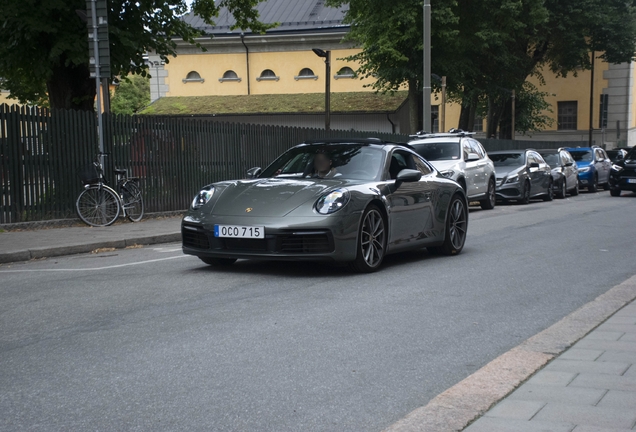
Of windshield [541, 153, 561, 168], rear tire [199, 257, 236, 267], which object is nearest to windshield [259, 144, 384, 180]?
rear tire [199, 257, 236, 267]

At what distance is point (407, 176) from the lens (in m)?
9.27

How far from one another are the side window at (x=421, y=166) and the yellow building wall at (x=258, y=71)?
147 ft

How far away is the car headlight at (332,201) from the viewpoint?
8.38 m

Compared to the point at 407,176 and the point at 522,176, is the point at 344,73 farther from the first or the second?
the point at 407,176

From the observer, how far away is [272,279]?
8289mm

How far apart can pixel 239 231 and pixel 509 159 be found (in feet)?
60.3

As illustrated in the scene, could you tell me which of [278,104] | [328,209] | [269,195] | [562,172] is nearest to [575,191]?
[562,172]

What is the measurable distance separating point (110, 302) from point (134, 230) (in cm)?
720

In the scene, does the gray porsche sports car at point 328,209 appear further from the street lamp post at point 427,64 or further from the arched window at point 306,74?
the arched window at point 306,74

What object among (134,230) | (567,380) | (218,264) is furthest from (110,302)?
(134,230)

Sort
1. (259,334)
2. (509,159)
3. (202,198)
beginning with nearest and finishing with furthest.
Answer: (259,334) < (202,198) < (509,159)

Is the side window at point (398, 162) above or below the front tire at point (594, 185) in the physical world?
above

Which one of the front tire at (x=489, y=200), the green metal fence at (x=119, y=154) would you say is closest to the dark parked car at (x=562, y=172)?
the front tire at (x=489, y=200)

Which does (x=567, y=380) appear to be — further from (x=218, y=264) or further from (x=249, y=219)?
(x=218, y=264)
